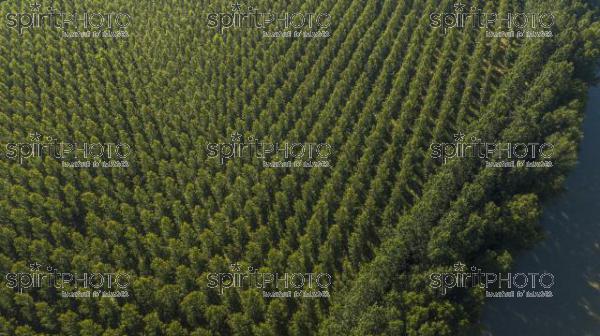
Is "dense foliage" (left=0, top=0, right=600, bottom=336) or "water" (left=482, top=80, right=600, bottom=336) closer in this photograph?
"dense foliage" (left=0, top=0, right=600, bottom=336)

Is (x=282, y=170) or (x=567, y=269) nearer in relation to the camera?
(x=567, y=269)

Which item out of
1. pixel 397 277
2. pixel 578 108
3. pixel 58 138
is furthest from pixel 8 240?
pixel 578 108

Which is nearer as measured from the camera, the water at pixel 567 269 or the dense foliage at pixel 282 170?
the dense foliage at pixel 282 170

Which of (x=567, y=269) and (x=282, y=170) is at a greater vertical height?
(x=282, y=170)

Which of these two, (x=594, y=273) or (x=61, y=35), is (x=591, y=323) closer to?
(x=594, y=273)
